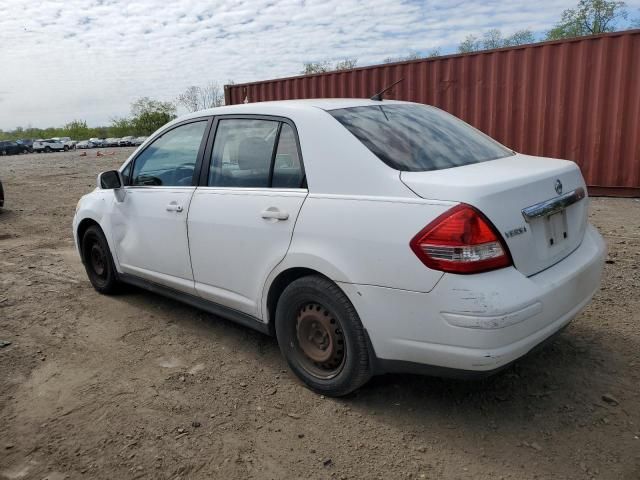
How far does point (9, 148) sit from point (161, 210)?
173 ft

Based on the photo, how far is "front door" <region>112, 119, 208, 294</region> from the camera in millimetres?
3678

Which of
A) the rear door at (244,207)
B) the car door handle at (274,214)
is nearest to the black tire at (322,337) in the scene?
the rear door at (244,207)

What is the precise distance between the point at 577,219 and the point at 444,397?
122 centimetres

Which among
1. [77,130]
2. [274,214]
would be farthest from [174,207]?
[77,130]

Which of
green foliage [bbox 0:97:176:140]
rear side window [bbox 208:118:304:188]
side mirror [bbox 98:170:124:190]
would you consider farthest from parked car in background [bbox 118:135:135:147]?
rear side window [bbox 208:118:304:188]

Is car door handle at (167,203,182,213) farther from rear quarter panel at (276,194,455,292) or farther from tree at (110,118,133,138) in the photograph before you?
tree at (110,118,133,138)

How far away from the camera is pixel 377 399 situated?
2924mm

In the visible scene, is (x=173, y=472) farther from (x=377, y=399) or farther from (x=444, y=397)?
(x=444, y=397)

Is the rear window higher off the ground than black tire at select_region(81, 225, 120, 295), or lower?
higher

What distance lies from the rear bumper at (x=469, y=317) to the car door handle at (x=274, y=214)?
0.57 m

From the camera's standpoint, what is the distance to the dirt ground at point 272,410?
240 cm

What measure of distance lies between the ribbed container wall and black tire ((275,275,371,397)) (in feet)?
24.4

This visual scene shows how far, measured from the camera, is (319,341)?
2.92m

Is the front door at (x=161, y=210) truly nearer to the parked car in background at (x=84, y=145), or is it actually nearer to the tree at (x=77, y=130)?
the parked car in background at (x=84, y=145)
